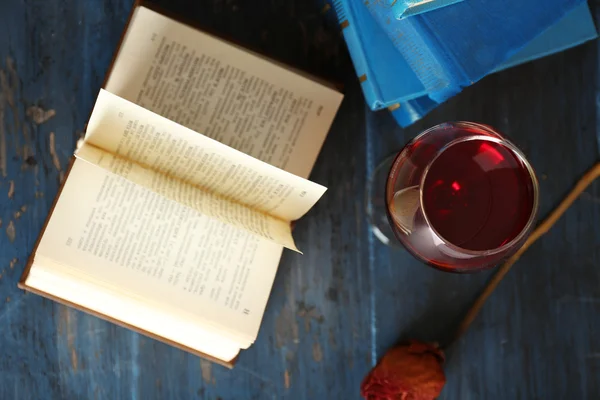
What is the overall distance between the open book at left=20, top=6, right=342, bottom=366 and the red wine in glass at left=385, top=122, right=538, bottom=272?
0.35 feet

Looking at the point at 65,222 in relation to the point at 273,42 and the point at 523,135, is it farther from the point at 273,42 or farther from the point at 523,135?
the point at 523,135

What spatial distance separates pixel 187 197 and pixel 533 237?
13.6 inches

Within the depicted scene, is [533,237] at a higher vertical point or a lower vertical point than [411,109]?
lower

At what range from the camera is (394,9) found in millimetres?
437

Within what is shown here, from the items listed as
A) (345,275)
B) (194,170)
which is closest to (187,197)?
(194,170)

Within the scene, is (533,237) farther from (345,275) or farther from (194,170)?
(194,170)

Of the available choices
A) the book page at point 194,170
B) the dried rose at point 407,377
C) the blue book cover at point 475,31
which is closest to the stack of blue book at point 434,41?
the blue book cover at point 475,31

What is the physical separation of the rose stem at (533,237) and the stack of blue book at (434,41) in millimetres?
137

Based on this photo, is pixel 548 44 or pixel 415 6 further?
pixel 548 44

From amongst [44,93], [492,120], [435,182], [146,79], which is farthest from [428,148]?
[44,93]

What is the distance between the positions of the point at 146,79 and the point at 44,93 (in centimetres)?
11

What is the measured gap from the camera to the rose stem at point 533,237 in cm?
58

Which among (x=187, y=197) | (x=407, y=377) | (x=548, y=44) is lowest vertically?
(x=407, y=377)

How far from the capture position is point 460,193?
18.0 inches
